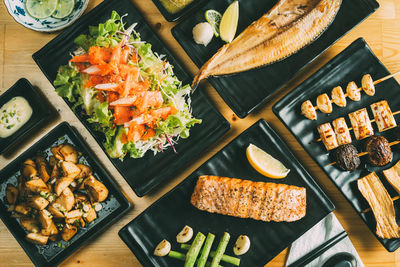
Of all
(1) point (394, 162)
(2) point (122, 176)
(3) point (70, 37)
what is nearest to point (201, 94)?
(2) point (122, 176)

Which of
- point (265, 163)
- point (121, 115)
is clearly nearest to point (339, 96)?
point (265, 163)

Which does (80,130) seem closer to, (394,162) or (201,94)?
(201,94)

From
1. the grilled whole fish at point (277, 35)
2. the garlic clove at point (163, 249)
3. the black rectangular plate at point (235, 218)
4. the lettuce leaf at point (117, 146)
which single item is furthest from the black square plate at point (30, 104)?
the grilled whole fish at point (277, 35)

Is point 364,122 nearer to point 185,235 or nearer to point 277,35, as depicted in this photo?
point 277,35

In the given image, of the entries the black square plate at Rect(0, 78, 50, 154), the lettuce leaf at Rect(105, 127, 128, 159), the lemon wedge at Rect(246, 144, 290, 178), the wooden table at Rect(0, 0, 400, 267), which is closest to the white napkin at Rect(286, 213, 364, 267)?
the wooden table at Rect(0, 0, 400, 267)

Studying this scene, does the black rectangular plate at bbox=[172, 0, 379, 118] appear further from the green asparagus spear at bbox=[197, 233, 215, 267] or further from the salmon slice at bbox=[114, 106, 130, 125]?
the green asparagus spear at bbox=[197, 233, 215, 267]

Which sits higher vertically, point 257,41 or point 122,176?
point 257,41
